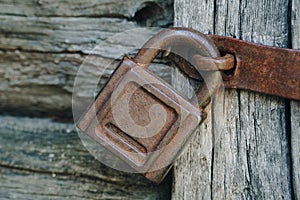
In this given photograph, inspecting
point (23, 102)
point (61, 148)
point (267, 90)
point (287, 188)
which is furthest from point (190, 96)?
A: point (23, 102)

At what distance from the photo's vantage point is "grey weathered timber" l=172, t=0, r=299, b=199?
39.6 inches

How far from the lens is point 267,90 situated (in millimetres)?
985

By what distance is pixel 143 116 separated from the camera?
0.96m

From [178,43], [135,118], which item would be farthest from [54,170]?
[178,43]

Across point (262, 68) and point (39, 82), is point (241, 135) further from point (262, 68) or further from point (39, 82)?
point (39, 82)

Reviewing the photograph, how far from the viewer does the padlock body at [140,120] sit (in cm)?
93

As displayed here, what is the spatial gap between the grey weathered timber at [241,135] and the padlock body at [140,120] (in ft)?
0.38

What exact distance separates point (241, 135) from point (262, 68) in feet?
0.48

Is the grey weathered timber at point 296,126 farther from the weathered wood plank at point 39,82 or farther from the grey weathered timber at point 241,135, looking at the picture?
the weathered wood plank at point 39,82

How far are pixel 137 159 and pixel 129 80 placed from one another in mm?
150

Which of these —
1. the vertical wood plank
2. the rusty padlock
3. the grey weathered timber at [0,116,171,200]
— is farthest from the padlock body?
the grey weathered timber at [0,116,171,200]

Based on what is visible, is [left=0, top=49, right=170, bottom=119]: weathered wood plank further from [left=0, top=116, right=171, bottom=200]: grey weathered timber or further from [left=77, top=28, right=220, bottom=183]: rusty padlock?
[left=77, top=28, right=220, bottom=183]: rusty padlock

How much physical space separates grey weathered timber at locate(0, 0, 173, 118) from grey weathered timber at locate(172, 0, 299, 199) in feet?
0.58

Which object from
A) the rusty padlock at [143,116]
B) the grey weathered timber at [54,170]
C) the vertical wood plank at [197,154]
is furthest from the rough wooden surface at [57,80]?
the rusty padlock at [143,116]
